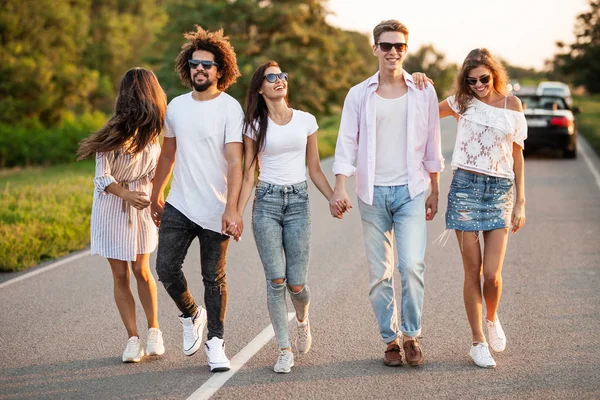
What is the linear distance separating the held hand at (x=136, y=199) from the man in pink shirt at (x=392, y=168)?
1.25 metres

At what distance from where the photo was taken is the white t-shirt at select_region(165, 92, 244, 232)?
5.38 metres

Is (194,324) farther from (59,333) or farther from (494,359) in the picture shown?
(494,359)

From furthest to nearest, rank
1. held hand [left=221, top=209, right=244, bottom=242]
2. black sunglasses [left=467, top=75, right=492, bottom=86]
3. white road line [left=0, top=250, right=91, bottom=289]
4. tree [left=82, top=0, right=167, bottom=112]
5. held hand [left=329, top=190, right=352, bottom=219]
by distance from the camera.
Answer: tree [left=82, top=0, right=167, bottom=112]
white road line [left=0, top=250, right=91, bottom=289]
black sunglasses [left=467, top=75, right=492, bottom=86]
held hand [left=329, top=190, right=352, bottom=219]
held hand [left=221, top=209, right=244, bottom=242]

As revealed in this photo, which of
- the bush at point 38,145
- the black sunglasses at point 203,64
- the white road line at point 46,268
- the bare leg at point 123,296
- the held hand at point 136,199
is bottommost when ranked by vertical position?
the bush at point 38,145

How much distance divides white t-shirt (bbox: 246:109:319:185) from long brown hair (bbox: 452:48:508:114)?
42.7 inches

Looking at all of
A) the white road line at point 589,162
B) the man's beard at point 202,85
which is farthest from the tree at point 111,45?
the man's beard at point 202,85

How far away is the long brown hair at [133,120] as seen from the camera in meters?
5.53

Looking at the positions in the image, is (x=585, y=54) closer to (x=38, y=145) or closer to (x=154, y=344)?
(x=38, y=145)

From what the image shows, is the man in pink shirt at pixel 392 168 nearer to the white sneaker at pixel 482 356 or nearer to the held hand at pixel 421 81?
the held hand at pixel 421 81

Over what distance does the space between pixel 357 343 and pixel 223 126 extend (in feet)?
6.07

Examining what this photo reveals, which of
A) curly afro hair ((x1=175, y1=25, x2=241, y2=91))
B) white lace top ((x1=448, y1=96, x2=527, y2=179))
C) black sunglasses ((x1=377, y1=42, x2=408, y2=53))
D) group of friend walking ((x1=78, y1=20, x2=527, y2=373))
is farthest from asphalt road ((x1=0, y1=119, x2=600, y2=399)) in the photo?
black sunglasses ((x1=377, y1=42, x2=408, y2=53))

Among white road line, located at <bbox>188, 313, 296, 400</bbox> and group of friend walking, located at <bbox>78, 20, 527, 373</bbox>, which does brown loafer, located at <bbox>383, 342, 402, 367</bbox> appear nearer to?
group of friend walking, located at <bbox>78, 20, 527, 373</bbox>

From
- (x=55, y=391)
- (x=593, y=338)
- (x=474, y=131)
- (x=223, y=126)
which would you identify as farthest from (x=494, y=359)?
(x=55, y=391)

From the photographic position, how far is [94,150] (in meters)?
5.52
